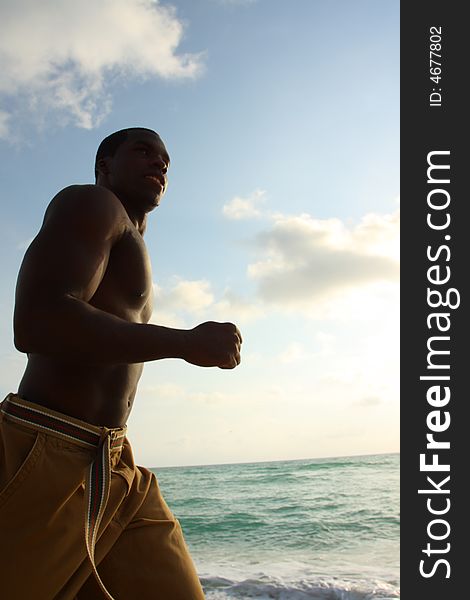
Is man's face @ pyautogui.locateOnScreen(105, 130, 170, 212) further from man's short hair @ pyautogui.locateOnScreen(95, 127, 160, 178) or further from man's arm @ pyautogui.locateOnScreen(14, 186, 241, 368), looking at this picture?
man's arm @ pyautogui.locateOnScreen(14, 186, 241, 368)

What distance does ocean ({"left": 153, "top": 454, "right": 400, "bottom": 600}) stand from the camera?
6757 mm

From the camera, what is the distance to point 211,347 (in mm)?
1530

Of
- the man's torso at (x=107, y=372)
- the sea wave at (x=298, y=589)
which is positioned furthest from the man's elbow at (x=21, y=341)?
the sea wave at (x=298, y=589)

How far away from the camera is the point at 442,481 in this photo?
4211mm

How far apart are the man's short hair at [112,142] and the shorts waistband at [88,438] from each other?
91 centimetres

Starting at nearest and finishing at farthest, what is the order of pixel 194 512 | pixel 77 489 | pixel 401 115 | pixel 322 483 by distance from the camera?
pixel 77 489 < pixel 401 115 < pixel 194 512 < pixel 322 483

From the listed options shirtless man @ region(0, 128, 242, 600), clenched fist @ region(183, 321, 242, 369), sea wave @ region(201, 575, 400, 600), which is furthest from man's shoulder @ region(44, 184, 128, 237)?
sea wave @ region(201, 575, 400, 600)

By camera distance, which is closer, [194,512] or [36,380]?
[36,380]

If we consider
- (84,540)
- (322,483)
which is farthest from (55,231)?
(322,483)

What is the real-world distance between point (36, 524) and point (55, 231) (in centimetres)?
72

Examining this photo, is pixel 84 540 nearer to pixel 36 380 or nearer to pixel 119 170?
pixel 36 380

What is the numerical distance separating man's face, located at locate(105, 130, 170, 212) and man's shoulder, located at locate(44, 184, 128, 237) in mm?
291

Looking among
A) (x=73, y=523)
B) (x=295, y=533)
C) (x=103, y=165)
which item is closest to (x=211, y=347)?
(x=73, y=523)

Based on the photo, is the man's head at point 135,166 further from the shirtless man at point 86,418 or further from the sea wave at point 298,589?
A: the sea wave at point 298,589
